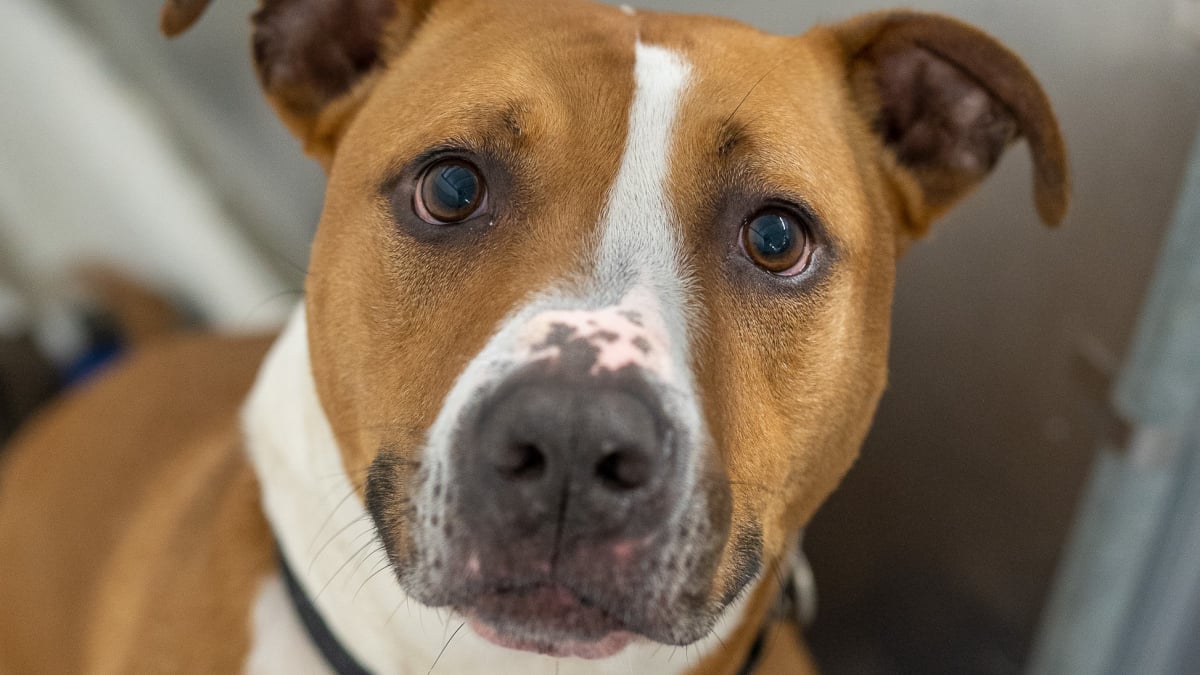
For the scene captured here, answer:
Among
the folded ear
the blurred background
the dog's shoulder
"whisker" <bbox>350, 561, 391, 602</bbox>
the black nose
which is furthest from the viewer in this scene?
the blurred background

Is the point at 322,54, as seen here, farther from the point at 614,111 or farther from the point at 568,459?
the point at 568,459

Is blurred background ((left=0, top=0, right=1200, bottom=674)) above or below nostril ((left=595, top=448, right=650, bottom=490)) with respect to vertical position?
below

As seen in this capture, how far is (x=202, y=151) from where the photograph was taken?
14.4 ft

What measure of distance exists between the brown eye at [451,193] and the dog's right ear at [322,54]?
1.12 feet

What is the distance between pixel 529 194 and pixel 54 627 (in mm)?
1678

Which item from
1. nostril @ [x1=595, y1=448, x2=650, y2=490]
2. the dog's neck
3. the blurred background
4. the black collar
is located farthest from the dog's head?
the blurred background

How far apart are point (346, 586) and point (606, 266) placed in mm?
702

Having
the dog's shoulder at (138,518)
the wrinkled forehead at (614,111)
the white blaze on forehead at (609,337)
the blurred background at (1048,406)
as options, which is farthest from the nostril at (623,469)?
the blurred background at (1048,406)

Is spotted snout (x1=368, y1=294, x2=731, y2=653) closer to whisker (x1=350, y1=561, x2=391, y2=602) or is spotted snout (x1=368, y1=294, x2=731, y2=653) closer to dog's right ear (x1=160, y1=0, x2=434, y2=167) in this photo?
whisker (x1=350, y1=561, x2=391, y2=602)

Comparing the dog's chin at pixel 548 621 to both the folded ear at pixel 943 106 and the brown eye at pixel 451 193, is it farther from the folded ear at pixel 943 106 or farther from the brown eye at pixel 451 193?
the folded ear at pixel 943 106

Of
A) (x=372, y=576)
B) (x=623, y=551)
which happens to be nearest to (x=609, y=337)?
(x=623, y=551)

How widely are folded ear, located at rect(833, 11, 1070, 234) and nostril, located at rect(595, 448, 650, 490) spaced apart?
2.94 ft

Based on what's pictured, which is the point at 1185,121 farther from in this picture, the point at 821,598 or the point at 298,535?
the point at 298,535

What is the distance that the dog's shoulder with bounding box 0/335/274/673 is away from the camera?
6.15 feet
